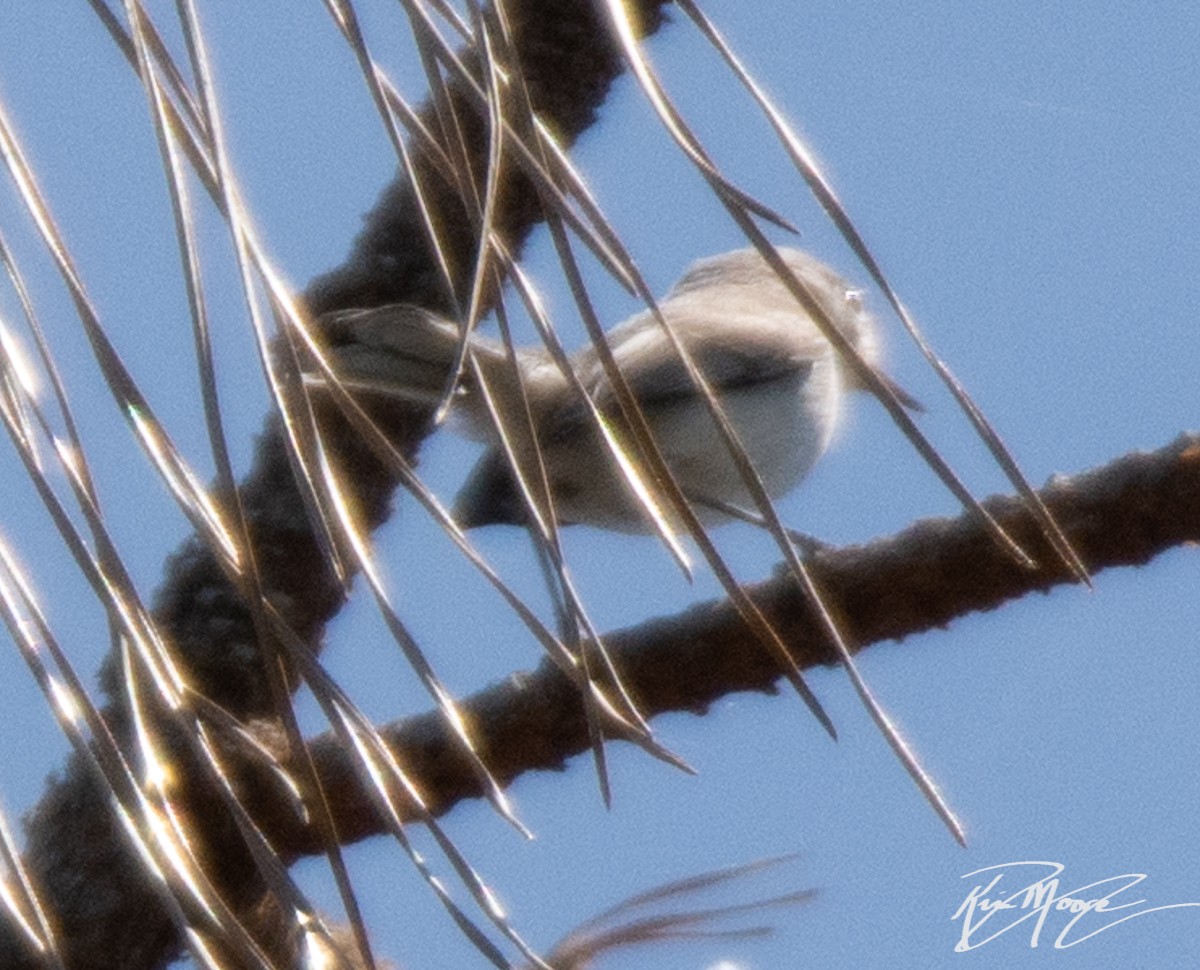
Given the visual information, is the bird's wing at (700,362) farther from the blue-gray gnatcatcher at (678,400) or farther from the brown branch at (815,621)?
the brown branch at (815,621)

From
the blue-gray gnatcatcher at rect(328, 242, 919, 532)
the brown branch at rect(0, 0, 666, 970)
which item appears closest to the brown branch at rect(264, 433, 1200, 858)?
the brown branch at rect(0, 0, 666, 970)

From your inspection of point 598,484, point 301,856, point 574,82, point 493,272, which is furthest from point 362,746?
point 598,484

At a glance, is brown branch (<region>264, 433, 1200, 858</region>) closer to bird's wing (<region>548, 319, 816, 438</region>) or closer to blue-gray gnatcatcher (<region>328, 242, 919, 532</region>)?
blue-gray gnatcatcher (<region>328, 242, 919, 532</region>)

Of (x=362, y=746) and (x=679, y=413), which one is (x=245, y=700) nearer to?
(x=362, y=746)

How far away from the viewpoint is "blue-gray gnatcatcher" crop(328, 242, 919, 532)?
7.92ft

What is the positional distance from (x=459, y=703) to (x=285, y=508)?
0.43 meters

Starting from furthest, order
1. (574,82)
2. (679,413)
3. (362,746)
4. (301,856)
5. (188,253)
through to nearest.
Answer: (679,413)
(574,82)
(301,856)
(362,746)
(188,253)

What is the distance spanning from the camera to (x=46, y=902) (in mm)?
1341

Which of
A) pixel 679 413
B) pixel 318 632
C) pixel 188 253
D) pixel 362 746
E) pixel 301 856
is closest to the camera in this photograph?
pixel 188 253

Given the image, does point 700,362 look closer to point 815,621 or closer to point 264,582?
point 264,582

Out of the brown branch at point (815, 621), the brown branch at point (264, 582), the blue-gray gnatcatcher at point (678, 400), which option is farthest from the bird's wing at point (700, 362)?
the brown branch at point (815, 621)

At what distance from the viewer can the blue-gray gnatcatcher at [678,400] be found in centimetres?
241

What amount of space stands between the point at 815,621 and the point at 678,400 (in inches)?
59.8

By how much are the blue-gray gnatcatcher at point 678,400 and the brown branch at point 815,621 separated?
781 mm
